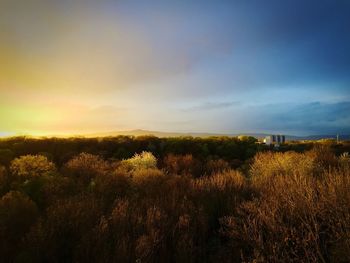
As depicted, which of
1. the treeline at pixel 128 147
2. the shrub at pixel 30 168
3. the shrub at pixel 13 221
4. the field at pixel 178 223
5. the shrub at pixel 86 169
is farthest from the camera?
the treeline at pixel 128 147

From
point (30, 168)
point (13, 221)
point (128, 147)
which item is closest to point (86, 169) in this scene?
point (30, 168)

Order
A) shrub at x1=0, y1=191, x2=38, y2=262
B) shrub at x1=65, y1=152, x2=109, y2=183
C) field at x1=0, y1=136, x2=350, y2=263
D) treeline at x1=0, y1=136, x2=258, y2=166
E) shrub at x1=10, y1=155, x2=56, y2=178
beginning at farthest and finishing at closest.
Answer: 1. treeline at x1=0, y1=136, x2=258, y2=166
2. shrub at x1=65, y1=152, x2=109, y2=183
3. shrub at x1=10, y1=155, x2=56, y2=178
4. shrub at x1=0, y1=191, x2=38, y2=262
5. field at x1=0, y1=136, x2=350, y2=263

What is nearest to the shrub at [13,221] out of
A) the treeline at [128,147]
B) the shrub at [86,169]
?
the shrub at [86,169]

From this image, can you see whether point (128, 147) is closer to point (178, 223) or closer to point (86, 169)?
point (86, 169)

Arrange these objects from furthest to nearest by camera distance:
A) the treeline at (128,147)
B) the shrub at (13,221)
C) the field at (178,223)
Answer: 1. the treeline at (128,147)
2. the shrub at (13,221)
3. the field at (178,223)

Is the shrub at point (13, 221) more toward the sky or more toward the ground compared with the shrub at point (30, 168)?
more toward the ground

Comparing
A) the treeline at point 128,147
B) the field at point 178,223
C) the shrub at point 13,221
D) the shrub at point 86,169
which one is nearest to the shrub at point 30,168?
the shrub at point 86,169

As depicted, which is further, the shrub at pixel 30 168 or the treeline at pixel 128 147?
the treeline at pixel 128 147

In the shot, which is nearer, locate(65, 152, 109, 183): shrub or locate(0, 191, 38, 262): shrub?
locate(0, 191, 38, 262): shrub

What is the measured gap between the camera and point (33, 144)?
31141 millimetres

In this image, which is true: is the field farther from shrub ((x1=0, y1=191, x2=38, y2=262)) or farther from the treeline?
the treeline

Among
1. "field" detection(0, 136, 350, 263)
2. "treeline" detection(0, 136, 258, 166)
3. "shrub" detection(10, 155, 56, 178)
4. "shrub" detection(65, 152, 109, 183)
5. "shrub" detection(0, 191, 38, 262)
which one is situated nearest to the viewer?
"field" detection(0, 136, 350, 263)

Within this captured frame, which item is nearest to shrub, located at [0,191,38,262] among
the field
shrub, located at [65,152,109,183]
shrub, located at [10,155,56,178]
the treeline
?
the field

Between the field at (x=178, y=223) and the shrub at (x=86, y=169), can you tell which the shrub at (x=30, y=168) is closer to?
the shrub at (x=86, y=169)
